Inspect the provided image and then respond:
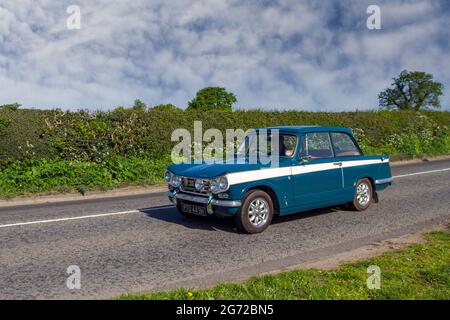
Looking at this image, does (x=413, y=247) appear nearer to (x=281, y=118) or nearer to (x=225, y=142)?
(x=225, y=142)

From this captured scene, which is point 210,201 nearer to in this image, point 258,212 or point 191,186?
point 191,186

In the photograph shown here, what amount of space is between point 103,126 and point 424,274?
12402 millimetres

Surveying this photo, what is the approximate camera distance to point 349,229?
7.66 metres

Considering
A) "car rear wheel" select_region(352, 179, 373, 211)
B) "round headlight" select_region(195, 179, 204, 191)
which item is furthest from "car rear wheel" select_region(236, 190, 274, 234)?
"car rear wheel" select_region(352, 179, 373, 211)

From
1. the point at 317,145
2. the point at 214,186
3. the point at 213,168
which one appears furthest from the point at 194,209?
the point at 317,145

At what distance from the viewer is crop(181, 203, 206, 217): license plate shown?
23.8 ft

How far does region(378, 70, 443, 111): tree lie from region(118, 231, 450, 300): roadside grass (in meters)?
68.1

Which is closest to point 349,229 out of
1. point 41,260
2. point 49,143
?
point 41,260

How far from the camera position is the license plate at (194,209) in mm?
7253

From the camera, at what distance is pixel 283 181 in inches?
294

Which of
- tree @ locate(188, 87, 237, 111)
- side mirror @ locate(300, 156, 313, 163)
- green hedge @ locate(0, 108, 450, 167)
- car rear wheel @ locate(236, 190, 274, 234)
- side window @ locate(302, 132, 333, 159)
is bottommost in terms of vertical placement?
car rear wheel @ locate(236, 190, 274, 234)

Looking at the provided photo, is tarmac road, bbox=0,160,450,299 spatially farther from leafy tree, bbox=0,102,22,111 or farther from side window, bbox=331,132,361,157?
leafy tree, bbox=0,102,22,111

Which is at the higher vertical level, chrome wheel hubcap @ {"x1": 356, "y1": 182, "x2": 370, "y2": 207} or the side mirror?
the side mirror
